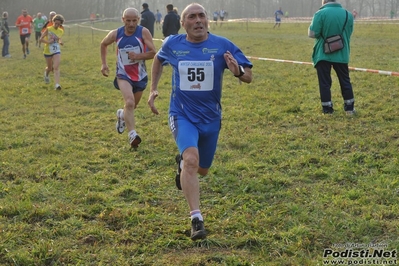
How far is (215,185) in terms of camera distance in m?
5.75

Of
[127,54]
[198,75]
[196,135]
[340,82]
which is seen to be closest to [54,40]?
[127,54]

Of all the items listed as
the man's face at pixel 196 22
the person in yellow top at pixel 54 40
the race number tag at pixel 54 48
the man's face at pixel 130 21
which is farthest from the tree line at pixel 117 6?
the man's face at pixel 196 22

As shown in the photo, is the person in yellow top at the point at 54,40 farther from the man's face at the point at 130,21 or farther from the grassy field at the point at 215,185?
the man's face at the point at 130,21

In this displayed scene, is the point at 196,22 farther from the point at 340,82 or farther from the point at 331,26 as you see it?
the point at 340,82

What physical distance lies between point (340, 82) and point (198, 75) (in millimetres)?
4862

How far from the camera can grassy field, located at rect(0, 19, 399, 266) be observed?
420 centimetres

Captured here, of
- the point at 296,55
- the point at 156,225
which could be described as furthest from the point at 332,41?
the point at 296,55

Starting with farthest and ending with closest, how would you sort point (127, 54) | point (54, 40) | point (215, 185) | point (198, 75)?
point (54, 40), point (127, 54), point (215, 185), point (198, 75)

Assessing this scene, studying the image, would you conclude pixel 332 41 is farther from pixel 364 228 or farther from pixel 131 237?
pixel 131 237

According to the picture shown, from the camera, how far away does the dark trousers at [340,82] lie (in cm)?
875

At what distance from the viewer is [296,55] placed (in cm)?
1891

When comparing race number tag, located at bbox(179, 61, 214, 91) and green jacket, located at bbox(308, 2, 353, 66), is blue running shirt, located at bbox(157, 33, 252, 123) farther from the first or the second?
green jacket, located at bbox(308, 2, 353, 66)

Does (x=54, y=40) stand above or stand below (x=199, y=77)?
above

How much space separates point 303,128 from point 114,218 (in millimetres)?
4225
